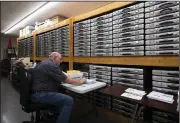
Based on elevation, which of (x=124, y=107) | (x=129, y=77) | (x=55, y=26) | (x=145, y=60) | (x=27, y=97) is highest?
(x=55, y=26)

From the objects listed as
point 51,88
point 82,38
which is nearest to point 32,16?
point 82,38

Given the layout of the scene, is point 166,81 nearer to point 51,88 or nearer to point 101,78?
point 101,78

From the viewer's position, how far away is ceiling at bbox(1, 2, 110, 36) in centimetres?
340

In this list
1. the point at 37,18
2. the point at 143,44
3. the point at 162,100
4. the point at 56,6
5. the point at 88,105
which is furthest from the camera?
the point at 37,18

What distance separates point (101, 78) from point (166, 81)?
108 cm

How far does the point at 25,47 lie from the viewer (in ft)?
17.4

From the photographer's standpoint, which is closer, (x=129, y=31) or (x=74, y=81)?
(x=129, y=31)

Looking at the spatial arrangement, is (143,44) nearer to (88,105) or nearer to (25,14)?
(88,105)

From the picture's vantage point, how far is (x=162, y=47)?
5.80 feet

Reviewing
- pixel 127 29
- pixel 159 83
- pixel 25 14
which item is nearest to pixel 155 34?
pixel 127 29

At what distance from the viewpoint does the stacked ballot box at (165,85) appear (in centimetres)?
173

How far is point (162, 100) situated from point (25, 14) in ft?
12.5

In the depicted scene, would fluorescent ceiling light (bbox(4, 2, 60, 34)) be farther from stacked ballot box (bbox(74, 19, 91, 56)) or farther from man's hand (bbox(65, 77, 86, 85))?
man's hand (bbox(65, 77, 86, 85))

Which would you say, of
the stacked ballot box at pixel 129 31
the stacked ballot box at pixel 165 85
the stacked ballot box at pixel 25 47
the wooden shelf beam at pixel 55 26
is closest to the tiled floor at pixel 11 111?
the stacked ballot box at pixel 25 47
